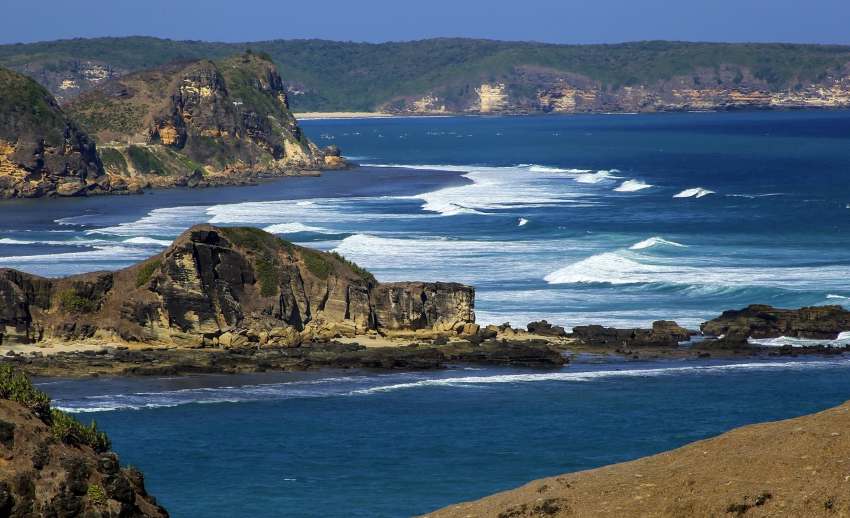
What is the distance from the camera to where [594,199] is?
110625mm

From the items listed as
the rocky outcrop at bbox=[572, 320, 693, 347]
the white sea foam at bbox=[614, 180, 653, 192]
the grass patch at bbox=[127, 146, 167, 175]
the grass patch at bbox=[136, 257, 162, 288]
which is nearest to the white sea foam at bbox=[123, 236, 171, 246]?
the grass patch at bbox=[136, 257, 162, 288]

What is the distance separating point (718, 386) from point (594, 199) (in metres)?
69.0

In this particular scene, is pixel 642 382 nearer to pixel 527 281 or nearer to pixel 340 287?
pixel 340 287

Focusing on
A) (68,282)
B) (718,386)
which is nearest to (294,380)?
(68,282)

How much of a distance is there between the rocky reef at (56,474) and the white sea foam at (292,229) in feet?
217

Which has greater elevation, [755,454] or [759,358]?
[755,454]

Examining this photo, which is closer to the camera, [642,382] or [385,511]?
[385,511]

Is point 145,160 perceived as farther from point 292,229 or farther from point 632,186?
point 292,229

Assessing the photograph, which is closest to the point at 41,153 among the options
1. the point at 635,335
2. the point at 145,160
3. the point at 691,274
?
the point at 145,160

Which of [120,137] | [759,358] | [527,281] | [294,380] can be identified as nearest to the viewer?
[294,380]

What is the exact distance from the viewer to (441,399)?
133ft

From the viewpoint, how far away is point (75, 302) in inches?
1869

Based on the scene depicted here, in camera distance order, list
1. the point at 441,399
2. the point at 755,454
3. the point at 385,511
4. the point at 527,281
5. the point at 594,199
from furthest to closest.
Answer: the point at 594,199 → the point at 527,281 → the point at 441,399 → the point at 385,511 → the point at 755,454

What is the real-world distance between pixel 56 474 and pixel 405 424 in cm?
1766
